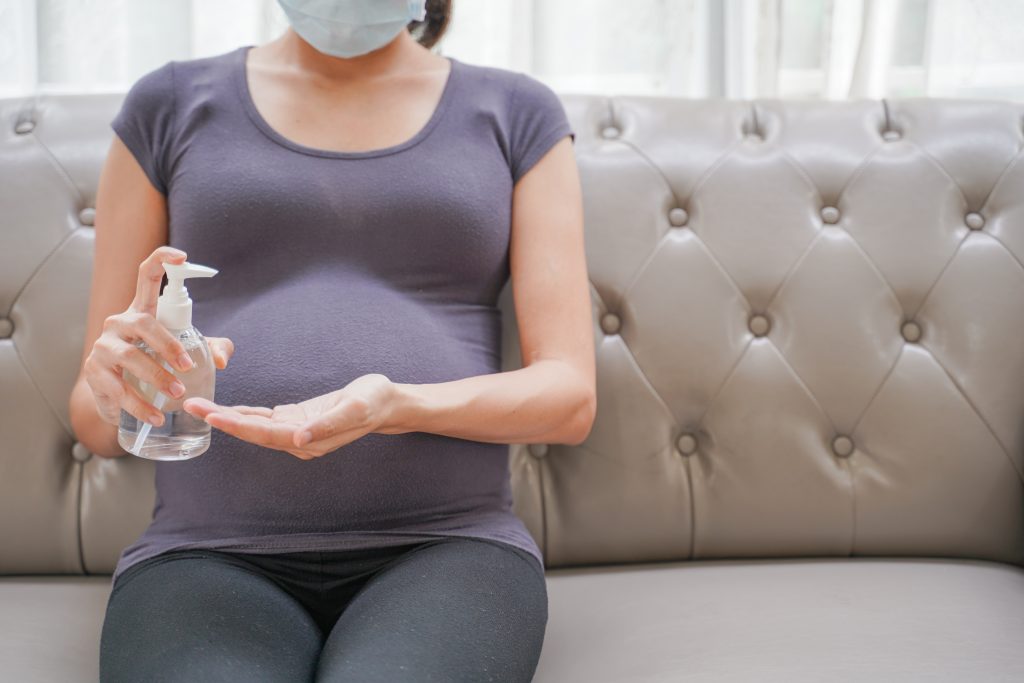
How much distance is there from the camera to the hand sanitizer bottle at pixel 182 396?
0.75 m

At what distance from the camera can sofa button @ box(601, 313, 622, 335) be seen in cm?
123

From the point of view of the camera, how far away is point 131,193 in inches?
41.2

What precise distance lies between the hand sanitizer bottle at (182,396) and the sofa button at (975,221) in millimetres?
978

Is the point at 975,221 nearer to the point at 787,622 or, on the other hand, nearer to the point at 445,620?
the point at 787,622

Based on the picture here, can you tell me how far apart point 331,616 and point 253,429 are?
0.82 ft

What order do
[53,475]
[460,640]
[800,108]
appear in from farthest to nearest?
[800,108] → [53,475] → [460,640]

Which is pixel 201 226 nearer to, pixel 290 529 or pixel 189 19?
pixel 290 529

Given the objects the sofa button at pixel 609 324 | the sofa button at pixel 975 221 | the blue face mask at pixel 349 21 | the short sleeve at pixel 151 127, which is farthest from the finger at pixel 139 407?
the sofa button at pixel 975 221

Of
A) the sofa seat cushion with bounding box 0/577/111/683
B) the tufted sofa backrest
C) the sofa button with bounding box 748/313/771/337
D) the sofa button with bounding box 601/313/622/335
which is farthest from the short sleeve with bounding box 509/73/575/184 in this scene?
the sofa seat cushion with bounding box 0/577/111/683

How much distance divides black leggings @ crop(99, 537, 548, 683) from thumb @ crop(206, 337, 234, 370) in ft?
0.63

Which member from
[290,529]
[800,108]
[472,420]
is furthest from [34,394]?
[800,108]

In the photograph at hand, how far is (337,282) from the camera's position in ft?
3.30

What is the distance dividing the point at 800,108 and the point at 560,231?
1.57 ft

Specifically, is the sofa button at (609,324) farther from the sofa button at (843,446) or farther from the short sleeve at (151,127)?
the short sleeve at (151,127)
